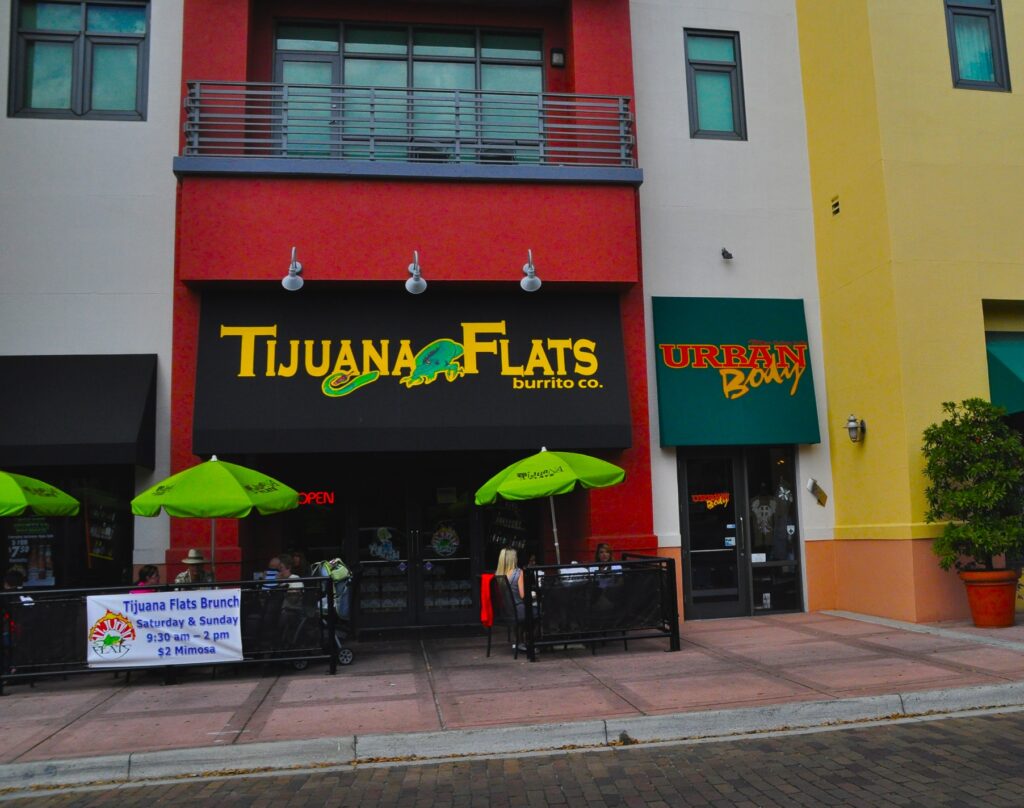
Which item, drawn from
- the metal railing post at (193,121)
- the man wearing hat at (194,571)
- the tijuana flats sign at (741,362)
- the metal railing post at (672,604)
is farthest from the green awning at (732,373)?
the metal railing post at (193,121)

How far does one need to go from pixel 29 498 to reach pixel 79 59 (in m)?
7.03

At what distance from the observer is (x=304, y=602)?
31.7 feet

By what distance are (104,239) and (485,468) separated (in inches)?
255

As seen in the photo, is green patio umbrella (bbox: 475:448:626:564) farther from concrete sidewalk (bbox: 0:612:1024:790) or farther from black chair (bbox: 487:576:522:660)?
concrete sidewalk (bbox: 0:612:1024:790)

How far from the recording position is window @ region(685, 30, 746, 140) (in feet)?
46.8

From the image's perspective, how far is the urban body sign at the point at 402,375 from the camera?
38.8 ft

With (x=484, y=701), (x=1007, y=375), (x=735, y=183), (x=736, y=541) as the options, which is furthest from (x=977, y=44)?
(x=484, y=701)

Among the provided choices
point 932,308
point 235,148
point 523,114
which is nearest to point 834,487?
point 932,308

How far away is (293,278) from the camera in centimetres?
1162

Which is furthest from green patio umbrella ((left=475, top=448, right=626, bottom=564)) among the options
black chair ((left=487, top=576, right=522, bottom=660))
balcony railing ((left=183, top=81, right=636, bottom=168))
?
balcony railing ((left=183, top=81, right=636, bottom=168))

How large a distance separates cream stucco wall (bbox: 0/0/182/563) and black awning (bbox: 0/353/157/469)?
0.25 meters

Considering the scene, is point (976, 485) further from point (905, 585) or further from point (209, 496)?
point (209, 496)

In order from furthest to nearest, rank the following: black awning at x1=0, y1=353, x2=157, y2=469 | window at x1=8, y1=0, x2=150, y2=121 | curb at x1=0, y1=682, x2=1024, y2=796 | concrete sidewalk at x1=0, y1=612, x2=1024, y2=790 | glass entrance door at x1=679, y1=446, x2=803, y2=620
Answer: glass entrance door at x1=679, y1=446, x2=803, y2=620 < window at x1=8, y1=0, x2=150, y2=121 < black awning at x1=0, y1=353, x2=157, y2=469 < concrete sidewalk at x1=0, y1=612, x2=1024, y2=790 < curb at x1=0, y1=682, x2=1024, y2=796

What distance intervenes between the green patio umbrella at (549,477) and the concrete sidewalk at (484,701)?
1.98 m
